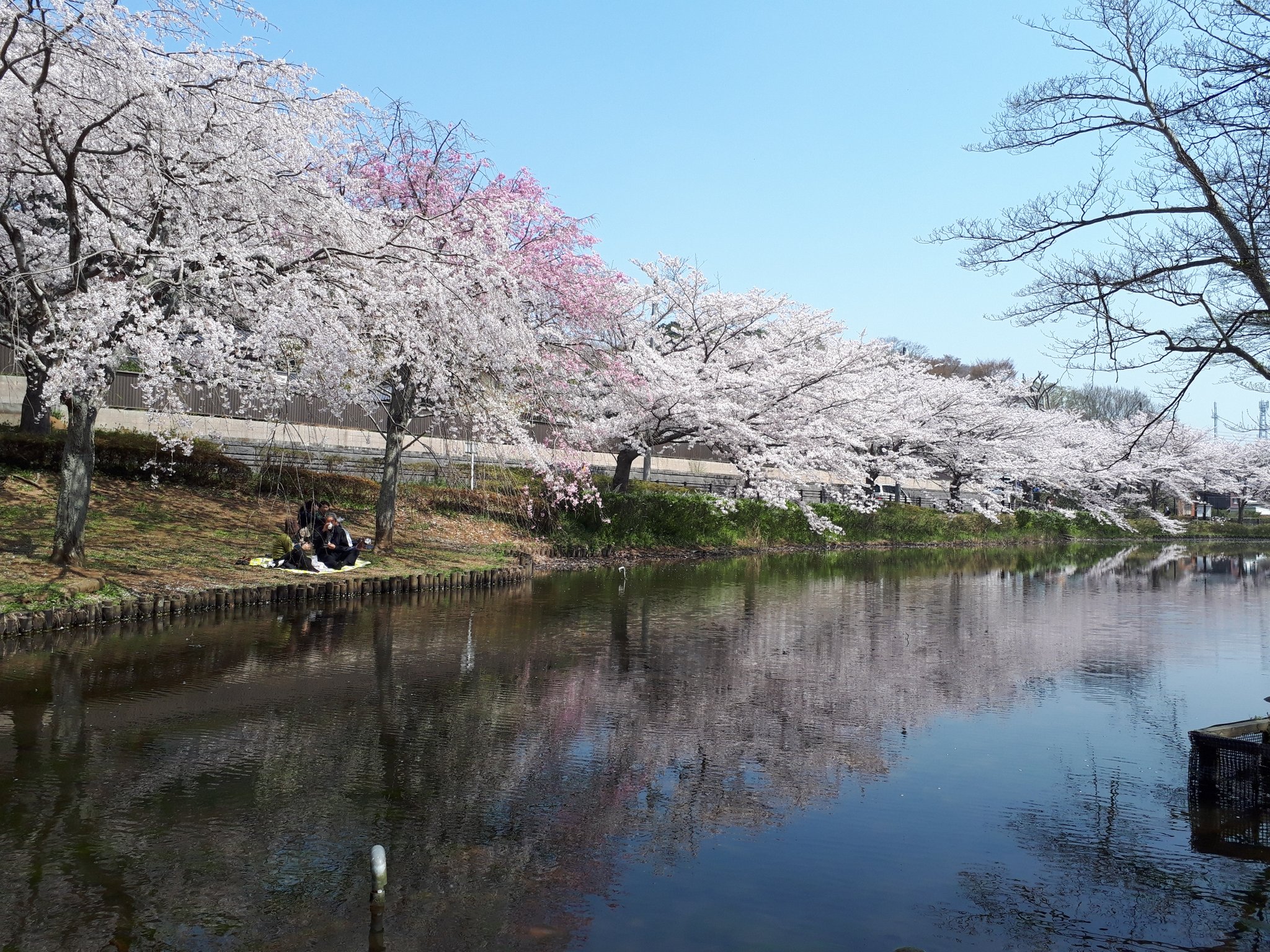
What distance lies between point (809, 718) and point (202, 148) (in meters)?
9.43

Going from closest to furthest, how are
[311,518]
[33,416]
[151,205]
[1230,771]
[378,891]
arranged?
1. [378,891]
2. [1230,771]
3. [151,205]
4. [311,518]
5. [33,416]

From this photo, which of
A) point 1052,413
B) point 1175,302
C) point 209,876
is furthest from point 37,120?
point 1052,413

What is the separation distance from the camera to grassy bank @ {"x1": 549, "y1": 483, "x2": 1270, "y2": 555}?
26.0 metres

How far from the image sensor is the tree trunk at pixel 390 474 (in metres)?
17.9

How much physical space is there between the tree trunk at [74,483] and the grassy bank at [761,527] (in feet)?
39.6

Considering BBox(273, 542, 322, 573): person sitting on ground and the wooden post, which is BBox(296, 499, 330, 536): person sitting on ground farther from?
the wooden post

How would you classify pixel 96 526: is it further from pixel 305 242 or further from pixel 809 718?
pixel 809 718

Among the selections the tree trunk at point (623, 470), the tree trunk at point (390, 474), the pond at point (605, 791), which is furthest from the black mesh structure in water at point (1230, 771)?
the tree trunk at point (623, 470)

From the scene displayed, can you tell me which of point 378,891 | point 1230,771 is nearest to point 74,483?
point 378,891

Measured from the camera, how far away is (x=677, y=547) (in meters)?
27.7

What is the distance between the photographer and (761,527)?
32.4 meters

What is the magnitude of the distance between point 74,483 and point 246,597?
2.79 metres

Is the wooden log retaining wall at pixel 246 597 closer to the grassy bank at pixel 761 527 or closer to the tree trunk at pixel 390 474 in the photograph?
the tree trunk at pixel 390 474

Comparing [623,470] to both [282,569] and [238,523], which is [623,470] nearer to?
[238,523]
